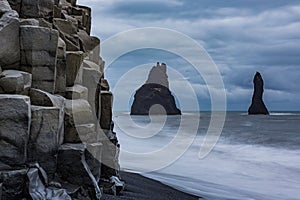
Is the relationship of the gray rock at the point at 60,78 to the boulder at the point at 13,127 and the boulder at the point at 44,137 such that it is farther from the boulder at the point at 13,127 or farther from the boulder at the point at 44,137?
the boulder at the point at 13,127

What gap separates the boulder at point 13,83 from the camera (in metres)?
6.17

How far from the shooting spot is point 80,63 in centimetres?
816

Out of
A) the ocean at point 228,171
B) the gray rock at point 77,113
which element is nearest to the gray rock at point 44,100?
the gray rock at point 77,113

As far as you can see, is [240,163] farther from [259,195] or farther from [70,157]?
[70,157]

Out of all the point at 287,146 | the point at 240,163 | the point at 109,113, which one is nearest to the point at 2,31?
the point at 109,113

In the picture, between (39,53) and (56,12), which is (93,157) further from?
(56,12)

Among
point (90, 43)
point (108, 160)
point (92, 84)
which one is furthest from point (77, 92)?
point (90, 43)

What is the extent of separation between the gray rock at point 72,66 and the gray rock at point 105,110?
1.45 m

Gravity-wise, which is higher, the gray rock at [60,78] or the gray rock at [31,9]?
the gray rock at [31,9]

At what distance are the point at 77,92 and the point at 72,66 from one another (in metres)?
0.62

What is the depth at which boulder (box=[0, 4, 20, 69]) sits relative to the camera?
21.7ft

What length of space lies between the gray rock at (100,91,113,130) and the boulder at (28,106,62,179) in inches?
118

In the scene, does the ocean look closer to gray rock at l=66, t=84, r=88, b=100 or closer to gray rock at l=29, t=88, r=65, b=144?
gray rock at l=66, t=84, r=88, b=100

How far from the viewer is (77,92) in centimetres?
770
